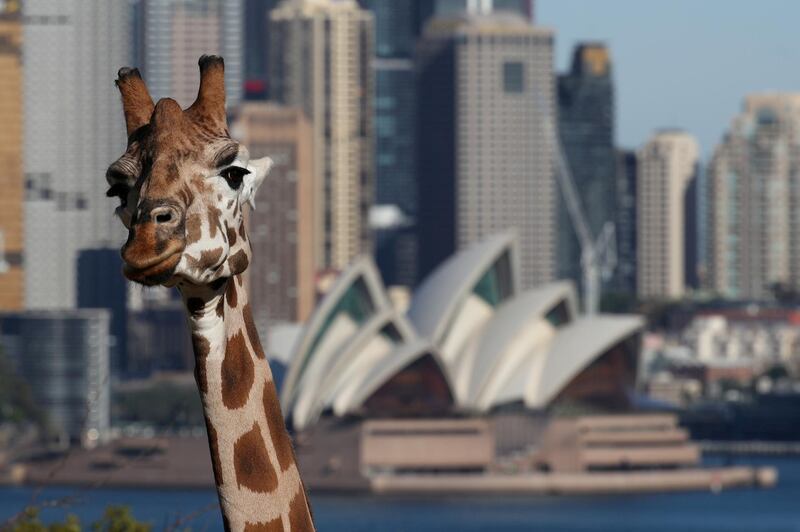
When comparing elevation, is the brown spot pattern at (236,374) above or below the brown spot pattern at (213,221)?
below

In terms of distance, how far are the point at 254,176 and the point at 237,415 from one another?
0.58m

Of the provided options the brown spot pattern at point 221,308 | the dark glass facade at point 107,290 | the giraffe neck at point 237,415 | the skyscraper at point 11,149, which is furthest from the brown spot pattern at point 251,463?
the skyscraper at point 11,149

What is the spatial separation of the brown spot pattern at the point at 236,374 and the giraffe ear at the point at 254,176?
0.34 meters

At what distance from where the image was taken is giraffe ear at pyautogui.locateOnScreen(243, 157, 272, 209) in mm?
6129

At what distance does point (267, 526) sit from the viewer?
618 cm

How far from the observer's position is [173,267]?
5781 mm

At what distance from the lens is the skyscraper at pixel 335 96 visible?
189m

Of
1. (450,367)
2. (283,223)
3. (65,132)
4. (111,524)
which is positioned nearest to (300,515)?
(111,524)

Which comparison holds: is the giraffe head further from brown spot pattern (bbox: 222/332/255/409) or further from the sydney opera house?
the sydney opera house

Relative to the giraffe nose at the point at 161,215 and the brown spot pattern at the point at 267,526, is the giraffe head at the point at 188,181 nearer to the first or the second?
the giraffe nose at the point at 161,215

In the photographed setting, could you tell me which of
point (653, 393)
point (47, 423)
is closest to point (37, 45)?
point (653, 393)

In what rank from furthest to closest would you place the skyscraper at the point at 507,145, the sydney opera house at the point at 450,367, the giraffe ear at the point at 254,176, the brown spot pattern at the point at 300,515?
the skyscraper at the point at 507,145
the sydney opera house at the point at 450,367
the brown spot pattern at the point at 300,515
the giraffe ear at the point at 254,176

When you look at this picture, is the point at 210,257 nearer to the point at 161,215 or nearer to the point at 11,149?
the point at 161,215

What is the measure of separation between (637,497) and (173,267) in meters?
83.8
